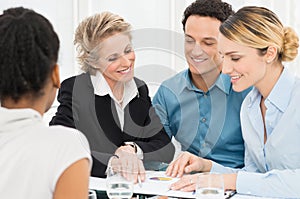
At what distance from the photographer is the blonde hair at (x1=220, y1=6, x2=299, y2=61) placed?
174 cm

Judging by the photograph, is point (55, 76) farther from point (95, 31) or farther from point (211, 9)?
point (211, 9)

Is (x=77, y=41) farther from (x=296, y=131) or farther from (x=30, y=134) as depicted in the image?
(x=30, y=134)

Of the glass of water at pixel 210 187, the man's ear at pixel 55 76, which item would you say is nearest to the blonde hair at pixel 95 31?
the glass of water at pixel 210 187

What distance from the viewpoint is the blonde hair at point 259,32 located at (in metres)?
1.74

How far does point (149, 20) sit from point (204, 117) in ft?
4.01

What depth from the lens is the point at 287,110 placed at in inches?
68.4

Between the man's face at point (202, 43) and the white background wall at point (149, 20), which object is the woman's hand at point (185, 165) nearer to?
the man's face at point (202, 43)

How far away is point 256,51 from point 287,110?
0.23 m

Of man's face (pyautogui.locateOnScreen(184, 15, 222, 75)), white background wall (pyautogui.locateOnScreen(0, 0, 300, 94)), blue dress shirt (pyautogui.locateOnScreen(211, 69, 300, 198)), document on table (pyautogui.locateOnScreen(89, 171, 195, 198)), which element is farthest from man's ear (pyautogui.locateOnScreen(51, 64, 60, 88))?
white background wall (pyautogui.locateOnScreen(0, 0, 300, 94))

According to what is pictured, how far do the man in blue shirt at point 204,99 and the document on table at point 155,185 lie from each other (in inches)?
16.5

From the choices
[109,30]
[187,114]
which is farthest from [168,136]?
[109,30]

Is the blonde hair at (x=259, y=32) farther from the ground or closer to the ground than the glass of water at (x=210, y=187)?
farther from the ground

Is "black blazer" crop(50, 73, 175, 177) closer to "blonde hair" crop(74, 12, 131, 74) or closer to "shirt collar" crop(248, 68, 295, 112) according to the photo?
"blonde hair" crop(74, 12, 131, 74)

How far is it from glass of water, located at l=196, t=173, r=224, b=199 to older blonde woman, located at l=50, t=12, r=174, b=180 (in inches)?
21.5
